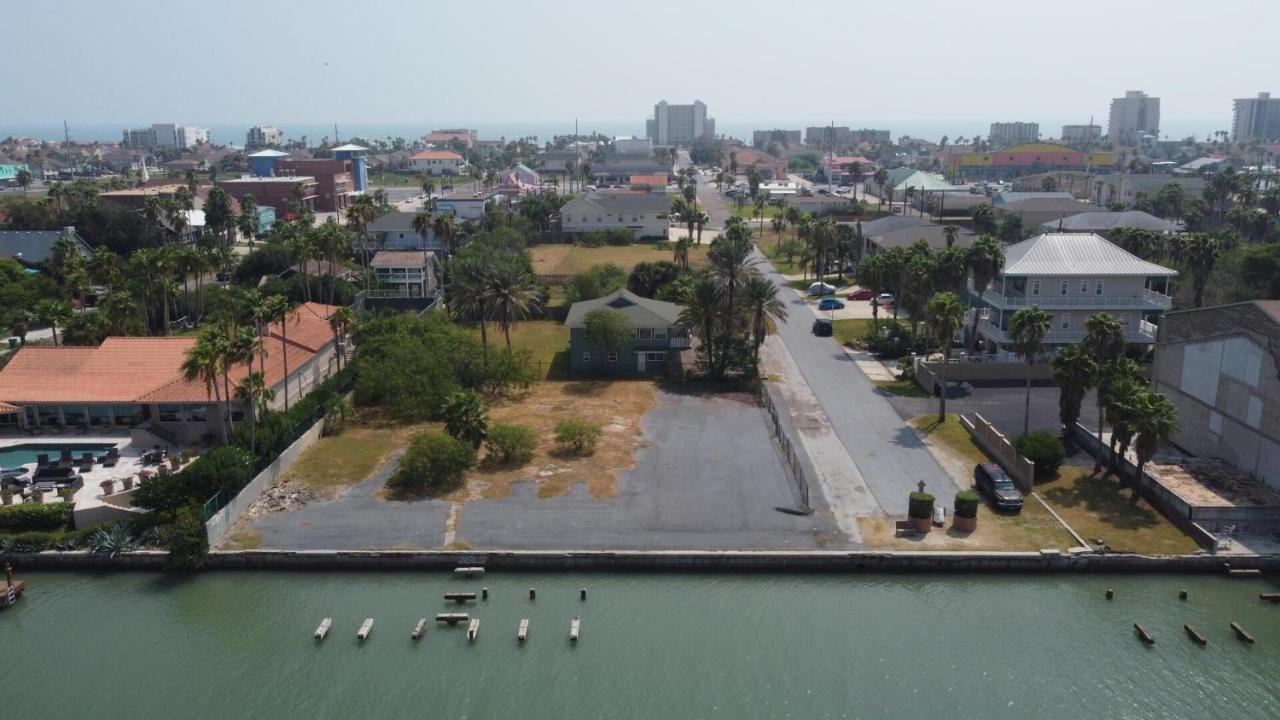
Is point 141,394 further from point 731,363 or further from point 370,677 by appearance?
point 731,363

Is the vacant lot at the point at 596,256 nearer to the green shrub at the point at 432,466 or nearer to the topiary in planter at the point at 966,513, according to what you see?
the green shrub at the point at 432,466

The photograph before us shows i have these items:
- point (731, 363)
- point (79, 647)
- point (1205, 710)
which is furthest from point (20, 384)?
point (1205, 710)

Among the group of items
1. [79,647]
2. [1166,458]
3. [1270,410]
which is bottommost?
[79,647]

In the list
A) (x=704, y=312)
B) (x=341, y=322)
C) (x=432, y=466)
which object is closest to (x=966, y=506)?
(x=432, y=466)

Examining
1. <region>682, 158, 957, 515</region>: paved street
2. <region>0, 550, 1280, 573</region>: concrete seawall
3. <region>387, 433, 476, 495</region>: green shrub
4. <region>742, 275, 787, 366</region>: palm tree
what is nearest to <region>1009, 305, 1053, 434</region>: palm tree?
<region>682, 158, 957, 515</region>: paved street

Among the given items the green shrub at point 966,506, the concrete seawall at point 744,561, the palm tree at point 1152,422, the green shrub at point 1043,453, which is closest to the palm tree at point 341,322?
the concrete seawall at point 744,561

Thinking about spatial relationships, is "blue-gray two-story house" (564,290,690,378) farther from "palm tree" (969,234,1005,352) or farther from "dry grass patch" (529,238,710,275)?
"dry grass patch" (529,238,710,275)

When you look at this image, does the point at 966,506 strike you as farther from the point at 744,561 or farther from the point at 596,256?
the point at 596,256
